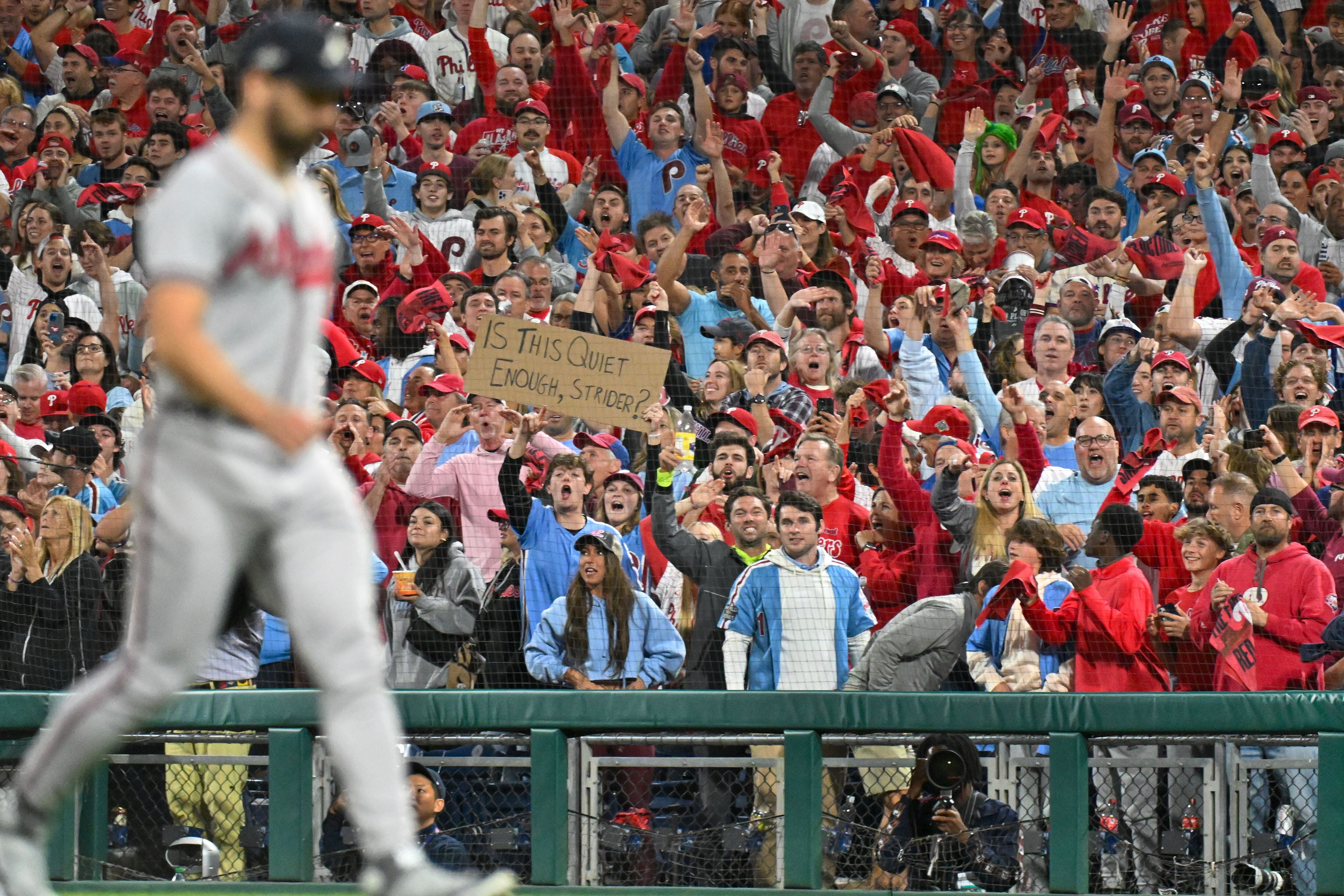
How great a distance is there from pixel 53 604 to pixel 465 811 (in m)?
1.91

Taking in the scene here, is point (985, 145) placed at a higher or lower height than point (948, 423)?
higher

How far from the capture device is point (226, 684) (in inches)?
286

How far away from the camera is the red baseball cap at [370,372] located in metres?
9.12

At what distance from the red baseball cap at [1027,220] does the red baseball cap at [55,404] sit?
530 centimetres

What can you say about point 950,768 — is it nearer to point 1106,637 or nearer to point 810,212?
point 1106,637

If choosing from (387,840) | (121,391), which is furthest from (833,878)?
(121,391)

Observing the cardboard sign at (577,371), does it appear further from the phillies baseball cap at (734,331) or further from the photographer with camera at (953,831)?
the photographer with camera at (953,831)

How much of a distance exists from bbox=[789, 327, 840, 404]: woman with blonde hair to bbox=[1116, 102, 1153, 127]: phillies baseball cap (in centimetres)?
368

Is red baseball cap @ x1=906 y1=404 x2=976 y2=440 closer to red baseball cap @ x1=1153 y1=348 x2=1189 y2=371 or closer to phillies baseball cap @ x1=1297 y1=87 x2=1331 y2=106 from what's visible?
red baseball cap @ x1=1153 y1=348 x2=1189 y2=371

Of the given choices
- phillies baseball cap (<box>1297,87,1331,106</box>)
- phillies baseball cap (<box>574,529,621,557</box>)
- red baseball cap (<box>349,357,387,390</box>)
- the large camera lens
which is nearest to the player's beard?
the large camera lens

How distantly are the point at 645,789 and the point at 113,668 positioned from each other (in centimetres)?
375

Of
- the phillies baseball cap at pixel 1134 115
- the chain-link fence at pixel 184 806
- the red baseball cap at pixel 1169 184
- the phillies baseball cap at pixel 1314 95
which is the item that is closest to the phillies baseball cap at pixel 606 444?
the chain-link fence at pixel 184 806

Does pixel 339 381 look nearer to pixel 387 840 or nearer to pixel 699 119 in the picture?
pixel 699 119

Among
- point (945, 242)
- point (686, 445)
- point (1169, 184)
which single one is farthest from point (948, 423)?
point (1169, 184)
